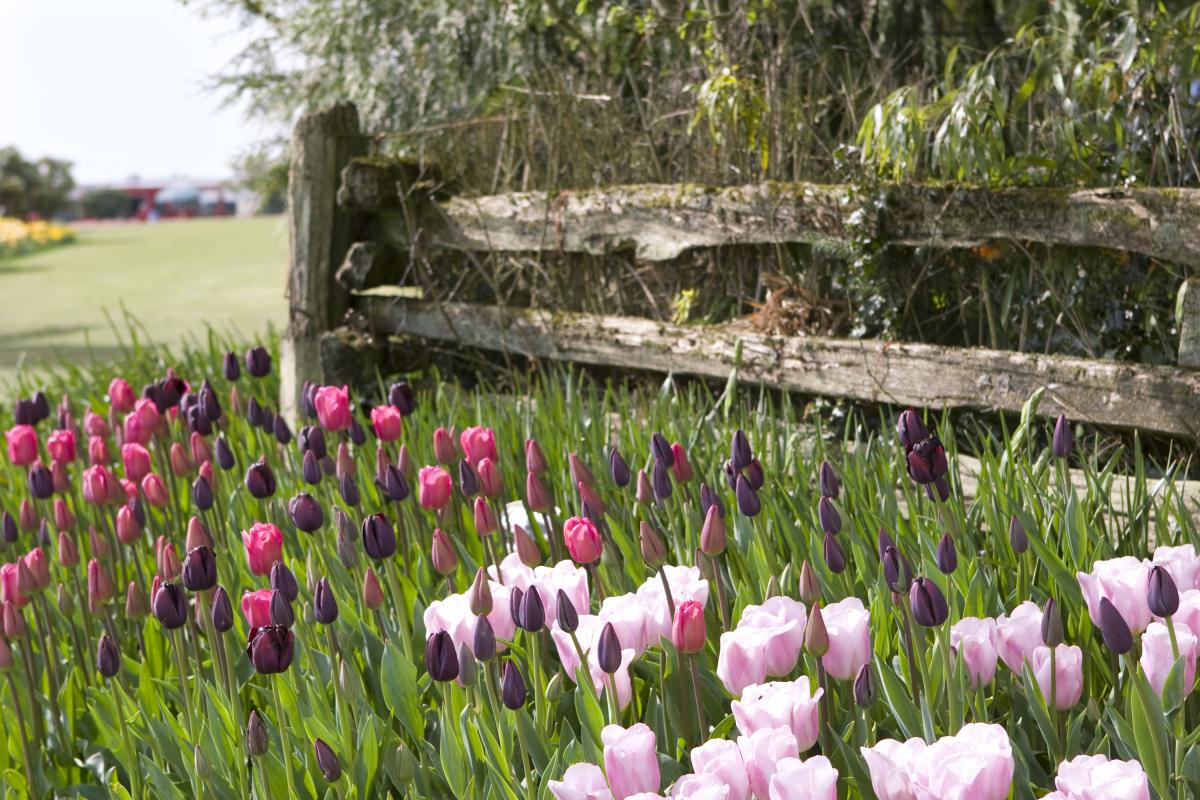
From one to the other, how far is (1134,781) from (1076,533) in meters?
1.05

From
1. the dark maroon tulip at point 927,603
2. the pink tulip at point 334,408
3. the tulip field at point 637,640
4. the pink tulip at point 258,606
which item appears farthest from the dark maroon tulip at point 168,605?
the pink tulip at point 334,408

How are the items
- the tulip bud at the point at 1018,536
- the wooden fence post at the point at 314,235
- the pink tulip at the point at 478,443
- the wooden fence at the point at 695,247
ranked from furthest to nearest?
the wooden fence post at the point at 314,235 → the wooden fence at the point at 695,247 → the pink tulip at the point at 478,443 → the tulip bud at the point at 1018,536

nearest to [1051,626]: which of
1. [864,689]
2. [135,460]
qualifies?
[864,689]

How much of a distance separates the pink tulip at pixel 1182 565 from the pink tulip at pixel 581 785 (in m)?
0.83

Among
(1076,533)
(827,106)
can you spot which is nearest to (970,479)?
(1076,533)

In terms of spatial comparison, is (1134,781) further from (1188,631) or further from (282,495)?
(282,495)

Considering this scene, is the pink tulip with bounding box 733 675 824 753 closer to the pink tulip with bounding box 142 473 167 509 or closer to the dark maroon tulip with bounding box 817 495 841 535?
the dark maroon tulip with bounding box 817 495 841 535

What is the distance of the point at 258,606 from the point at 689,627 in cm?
75

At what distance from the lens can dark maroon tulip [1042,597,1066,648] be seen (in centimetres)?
157

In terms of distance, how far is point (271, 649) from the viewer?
1.77m

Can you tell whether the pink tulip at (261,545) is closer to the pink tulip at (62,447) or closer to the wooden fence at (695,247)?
the pink tulip at (62,447)

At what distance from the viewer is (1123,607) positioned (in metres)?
1.68

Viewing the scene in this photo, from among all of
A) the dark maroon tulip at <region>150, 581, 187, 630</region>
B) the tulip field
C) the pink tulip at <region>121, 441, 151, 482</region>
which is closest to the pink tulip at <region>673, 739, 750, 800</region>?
the tulip field

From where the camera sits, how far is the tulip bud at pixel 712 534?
197 centimetres
